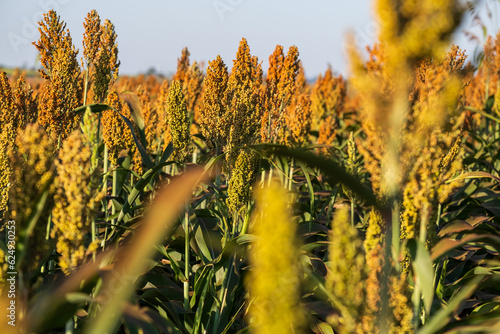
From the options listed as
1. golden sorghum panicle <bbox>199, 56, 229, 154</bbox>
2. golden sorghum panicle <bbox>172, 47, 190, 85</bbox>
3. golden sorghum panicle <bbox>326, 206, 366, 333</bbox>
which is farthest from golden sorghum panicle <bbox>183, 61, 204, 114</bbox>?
golden sorghum panicle <bbox>326, 206, 366, 333</bbox>

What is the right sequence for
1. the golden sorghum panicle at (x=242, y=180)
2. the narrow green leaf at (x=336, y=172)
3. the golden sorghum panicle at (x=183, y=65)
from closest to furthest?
1. the narrow green leaf at (x=336, y=172)
2. the golden sorghum panicle at (x=242, y=180)
3. the golden sorghum panicle at (x=183, y=65)

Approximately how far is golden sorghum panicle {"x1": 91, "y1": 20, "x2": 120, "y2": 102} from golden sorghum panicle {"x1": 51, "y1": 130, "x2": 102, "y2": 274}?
6.90 ft

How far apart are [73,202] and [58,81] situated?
6.16 ft

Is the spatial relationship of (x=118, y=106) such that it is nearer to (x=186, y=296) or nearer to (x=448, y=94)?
(x=186, y=296)

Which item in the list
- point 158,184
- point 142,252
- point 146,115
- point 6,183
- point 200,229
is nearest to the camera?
point 142,252

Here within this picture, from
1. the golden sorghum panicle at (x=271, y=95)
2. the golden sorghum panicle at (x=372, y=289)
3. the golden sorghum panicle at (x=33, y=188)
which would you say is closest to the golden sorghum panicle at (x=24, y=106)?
the golden sorghum panicle at (x=271, y=95)

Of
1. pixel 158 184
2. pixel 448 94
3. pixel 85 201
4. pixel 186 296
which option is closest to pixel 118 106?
pixel 158 184

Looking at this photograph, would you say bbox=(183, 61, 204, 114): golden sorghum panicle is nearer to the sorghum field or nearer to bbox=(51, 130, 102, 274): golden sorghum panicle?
the sorghum field

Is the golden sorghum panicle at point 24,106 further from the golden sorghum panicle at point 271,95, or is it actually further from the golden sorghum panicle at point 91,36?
the golden sorghum panicle at point 271,95

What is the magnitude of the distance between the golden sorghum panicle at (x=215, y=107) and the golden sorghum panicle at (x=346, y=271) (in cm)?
181

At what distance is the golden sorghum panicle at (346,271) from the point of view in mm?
1203

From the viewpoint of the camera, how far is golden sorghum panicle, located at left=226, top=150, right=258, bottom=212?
2611 millimetres

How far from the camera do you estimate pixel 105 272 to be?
5.13 ft

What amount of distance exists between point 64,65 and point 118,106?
2.72 feet
